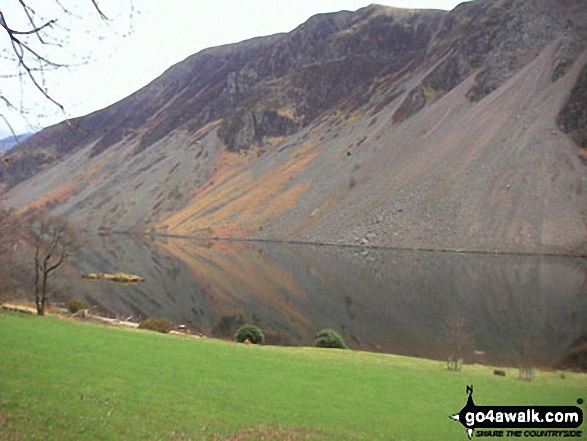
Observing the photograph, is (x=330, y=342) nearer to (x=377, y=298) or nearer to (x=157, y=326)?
(x=157, y=326)

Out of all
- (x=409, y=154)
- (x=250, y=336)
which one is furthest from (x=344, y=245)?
(x=250, y=336)

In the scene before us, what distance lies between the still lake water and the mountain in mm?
11406

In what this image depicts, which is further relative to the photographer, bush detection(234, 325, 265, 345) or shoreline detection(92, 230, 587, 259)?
shoreline detection(92, 230, 587, 259)

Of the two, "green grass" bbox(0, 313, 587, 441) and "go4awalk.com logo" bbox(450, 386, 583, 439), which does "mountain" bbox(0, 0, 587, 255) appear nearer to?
"green grass" bbox(0, 313, 587, 441)

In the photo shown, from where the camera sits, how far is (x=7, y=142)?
7145mm

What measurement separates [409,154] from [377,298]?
70.0 metres

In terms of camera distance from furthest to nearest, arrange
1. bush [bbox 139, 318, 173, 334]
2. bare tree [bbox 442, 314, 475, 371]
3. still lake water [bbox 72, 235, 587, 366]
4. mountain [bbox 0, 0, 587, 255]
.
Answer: mountain [bbox 0, 0, 587, 255], still lake water [bbox 72, 235, 587, 366], bush [bbox 139, 318, 173, 334], bare tree [bbox 442, 314, 475, 371]

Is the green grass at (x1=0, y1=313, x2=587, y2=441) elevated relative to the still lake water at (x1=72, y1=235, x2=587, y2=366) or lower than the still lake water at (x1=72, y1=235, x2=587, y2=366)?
elevated

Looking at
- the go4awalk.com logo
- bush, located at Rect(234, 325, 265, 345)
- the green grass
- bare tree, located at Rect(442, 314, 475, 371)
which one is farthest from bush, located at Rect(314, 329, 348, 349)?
the go4awalk.com logo

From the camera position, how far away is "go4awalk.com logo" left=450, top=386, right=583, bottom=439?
1302cm

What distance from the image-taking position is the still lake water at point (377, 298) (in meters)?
39.4

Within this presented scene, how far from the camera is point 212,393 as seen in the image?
15172 mm

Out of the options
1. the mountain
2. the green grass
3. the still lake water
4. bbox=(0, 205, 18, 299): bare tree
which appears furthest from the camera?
the mountain

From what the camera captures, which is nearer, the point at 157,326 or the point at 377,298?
the point at 157,326
